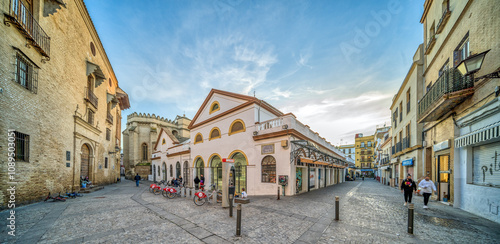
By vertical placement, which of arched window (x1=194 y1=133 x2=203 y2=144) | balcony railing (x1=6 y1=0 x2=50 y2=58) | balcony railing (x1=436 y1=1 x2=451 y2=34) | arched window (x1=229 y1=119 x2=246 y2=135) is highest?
balcony railing (x1=436 y1=1 x2=451 y2=34)

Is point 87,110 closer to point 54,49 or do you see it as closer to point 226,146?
point 54,49

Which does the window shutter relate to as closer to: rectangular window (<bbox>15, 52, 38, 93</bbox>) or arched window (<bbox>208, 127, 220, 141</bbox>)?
arched window (<bbox>208, 127, 220, 141</bbox>)

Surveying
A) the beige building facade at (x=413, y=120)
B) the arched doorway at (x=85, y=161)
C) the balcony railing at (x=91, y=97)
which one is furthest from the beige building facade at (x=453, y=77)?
the arched doorway at (x=85, y=161)

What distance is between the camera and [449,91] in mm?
8328

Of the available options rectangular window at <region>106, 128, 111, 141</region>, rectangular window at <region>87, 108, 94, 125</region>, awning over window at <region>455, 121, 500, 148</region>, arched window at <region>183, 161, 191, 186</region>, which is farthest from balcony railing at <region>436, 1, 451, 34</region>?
rectangular window at <region>106, 128, 111, 141</region>

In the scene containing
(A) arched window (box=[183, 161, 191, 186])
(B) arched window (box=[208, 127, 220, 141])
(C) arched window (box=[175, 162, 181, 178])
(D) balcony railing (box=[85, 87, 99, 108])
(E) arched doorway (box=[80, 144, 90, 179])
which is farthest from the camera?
(C) arched window (box=[175, 162, 181, 178])

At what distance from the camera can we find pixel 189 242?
5.33 m

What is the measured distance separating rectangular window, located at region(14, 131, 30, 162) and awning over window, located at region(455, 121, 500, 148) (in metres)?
18.4

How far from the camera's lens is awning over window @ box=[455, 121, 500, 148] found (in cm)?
621

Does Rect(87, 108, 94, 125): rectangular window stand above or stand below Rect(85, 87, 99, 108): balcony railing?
below

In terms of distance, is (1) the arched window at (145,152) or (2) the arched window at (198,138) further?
(1) the arched window at (145,152)

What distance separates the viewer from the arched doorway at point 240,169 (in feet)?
51.7

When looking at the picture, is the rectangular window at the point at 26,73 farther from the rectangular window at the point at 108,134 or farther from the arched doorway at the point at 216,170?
the rectangular window at the point at 108,134

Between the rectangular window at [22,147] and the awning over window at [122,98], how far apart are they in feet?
67.3
